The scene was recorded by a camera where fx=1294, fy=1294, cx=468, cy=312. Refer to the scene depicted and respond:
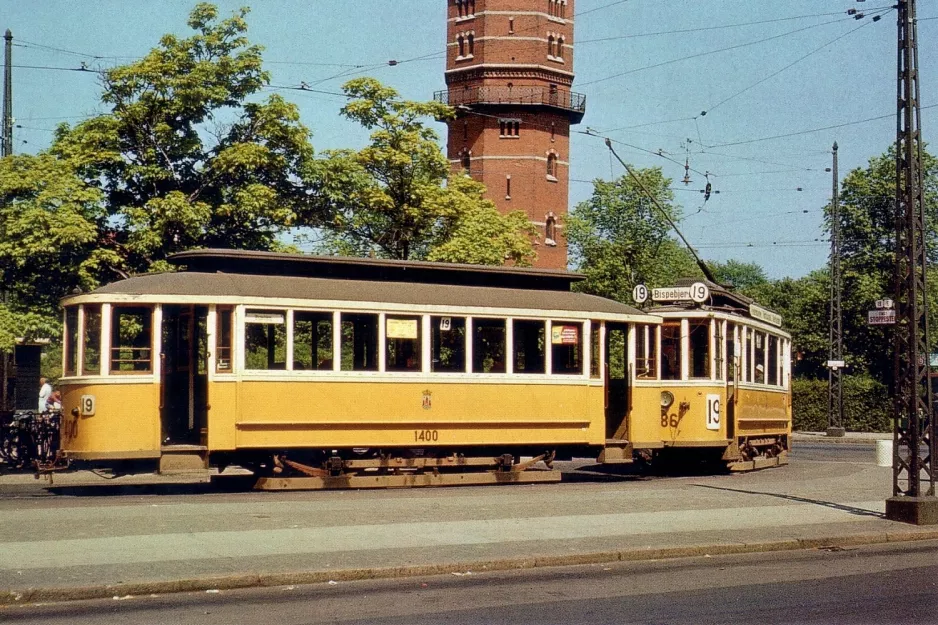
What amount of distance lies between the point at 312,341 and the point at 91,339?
3266 mm

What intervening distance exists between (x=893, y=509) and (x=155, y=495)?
10.3m

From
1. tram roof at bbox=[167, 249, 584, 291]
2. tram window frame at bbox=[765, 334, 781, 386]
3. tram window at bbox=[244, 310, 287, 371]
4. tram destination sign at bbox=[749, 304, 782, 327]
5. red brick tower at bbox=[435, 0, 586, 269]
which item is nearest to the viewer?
tram window at bbox=[244, 310, 287, 371]

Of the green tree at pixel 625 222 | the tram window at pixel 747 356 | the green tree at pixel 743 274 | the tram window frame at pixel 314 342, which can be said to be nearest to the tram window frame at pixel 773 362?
the tram window at pixel 747 356

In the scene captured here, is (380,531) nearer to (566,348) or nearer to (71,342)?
(71,342)

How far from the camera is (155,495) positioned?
18.9 meters

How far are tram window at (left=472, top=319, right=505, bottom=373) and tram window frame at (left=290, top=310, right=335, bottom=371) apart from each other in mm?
2592

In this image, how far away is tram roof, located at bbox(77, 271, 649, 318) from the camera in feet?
62.1

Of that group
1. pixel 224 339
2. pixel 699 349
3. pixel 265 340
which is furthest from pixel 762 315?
pixel 224 339

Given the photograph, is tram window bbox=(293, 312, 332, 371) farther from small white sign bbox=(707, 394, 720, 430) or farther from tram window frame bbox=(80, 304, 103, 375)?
small white sign bbox=(707, 394, 720, 430)

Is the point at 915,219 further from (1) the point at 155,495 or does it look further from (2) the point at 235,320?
(1) the point at 155,495

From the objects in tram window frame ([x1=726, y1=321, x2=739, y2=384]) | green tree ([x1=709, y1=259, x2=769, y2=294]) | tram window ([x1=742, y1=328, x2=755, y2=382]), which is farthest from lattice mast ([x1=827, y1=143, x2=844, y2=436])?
green tree ([x1=709, y1=259, x2=769, y2=294])

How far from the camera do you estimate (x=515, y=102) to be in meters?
70.6

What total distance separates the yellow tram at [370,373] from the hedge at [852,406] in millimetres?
36178

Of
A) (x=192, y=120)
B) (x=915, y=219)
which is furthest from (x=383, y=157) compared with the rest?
(x=915, y=219)
